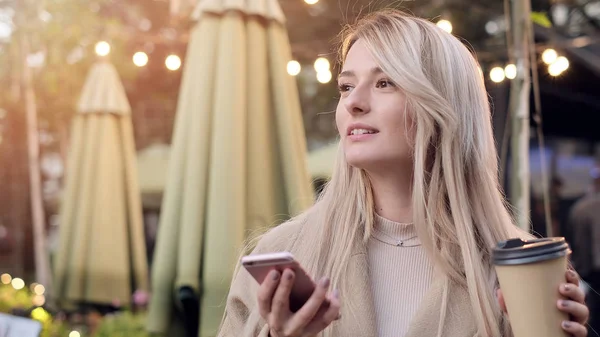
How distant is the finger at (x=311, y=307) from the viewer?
1.44 m

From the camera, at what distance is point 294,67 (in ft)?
14.7

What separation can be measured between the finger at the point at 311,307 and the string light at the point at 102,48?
12.1ft

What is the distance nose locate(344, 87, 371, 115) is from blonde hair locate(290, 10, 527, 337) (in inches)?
3.1

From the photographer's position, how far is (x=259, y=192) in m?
3.74

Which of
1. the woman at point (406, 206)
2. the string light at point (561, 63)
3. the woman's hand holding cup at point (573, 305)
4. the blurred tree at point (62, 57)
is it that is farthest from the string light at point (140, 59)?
the woman's hand holding cup at point (573, 305)

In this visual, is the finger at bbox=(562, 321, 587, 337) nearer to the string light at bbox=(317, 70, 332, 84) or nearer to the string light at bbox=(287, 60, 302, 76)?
the string light at bbox=(287, 60, 302, 76)

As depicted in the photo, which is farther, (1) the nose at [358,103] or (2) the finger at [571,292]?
(1) the nose at [358,103]

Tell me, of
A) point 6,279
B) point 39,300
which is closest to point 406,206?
point 39,300

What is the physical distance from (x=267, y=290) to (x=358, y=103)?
57 cm

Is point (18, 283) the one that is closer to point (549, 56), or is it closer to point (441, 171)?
point (549, 56)

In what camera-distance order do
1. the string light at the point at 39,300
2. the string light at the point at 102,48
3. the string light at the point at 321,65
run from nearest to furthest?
the string light at the point at 39,300 < the string light at the point at 321,65 < the string light at the point at 102,48

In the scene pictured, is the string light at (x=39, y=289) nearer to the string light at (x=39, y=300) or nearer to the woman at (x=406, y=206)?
the string light at (x=39, y=300)

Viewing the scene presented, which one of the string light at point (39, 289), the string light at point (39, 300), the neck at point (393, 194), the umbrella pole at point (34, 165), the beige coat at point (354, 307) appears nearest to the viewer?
the beige coat at point (354, 307)

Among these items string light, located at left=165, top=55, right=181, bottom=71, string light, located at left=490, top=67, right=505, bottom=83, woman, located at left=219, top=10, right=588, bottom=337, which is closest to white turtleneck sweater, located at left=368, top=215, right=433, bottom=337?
woman, located at left=219, top=10, right=588, bottom=337
